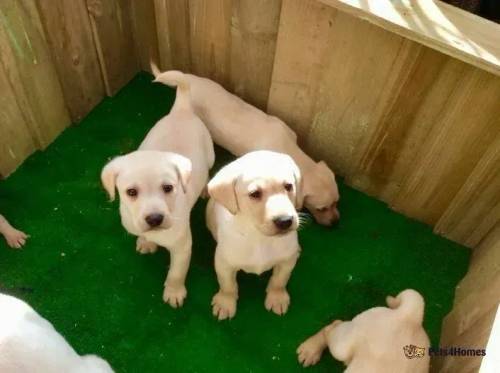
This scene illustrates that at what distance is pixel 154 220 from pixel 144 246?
0.68 m

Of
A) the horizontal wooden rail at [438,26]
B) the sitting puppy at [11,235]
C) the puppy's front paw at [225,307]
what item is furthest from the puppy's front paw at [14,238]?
the horizontal wooden rail at [438,26]

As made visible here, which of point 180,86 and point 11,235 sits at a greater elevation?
point 180,86

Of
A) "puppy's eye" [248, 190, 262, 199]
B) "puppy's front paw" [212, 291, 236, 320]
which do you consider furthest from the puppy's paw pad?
"puppy's eye" [248, 190, 262, 199]

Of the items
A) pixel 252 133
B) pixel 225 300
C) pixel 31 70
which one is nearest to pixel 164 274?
pixel 225 300

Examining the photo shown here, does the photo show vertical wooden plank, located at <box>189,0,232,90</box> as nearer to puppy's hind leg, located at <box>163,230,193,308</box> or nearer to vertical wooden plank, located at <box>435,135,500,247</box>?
puppy's hind leg, located at <box>163,230,193,308</box>

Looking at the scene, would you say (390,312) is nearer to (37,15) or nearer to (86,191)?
(86,191)

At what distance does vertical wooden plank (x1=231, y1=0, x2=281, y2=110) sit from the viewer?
7.82ft

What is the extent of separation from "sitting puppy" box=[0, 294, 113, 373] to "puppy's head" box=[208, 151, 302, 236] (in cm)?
72

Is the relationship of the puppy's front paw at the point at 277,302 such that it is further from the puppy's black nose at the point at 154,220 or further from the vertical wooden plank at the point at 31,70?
the vertical wooden plank at the point at 31,70

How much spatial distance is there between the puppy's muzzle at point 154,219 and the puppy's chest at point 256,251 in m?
0.30

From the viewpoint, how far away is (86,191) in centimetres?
271

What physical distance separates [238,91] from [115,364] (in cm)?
147

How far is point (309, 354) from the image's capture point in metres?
2.29

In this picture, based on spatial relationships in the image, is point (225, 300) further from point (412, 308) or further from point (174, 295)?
point (412, 308)
